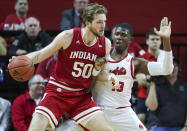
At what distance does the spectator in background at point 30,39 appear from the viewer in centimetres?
815

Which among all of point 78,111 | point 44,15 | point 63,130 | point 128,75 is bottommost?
point 63,130

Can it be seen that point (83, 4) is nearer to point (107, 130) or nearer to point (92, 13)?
point (92, 13)

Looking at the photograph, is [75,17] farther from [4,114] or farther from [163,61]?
[163,61]

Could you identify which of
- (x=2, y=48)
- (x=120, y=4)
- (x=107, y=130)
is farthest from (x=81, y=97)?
(x=120, y=4)

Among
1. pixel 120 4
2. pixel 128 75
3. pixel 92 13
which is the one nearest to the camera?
pixel 92 13

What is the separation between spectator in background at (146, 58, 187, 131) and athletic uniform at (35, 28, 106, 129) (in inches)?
79.0

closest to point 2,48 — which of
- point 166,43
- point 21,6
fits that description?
point 21,6

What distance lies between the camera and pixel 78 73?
18.4ft

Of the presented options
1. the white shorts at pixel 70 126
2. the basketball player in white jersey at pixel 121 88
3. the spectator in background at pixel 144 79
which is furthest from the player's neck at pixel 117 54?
the spectator in background at pixel 144 79

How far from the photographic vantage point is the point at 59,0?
10.2m

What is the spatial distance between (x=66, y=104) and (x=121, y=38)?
1.24 metres

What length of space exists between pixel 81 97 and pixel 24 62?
98 cm

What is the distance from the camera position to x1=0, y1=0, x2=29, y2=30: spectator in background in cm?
868

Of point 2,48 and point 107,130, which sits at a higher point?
point 2,48
